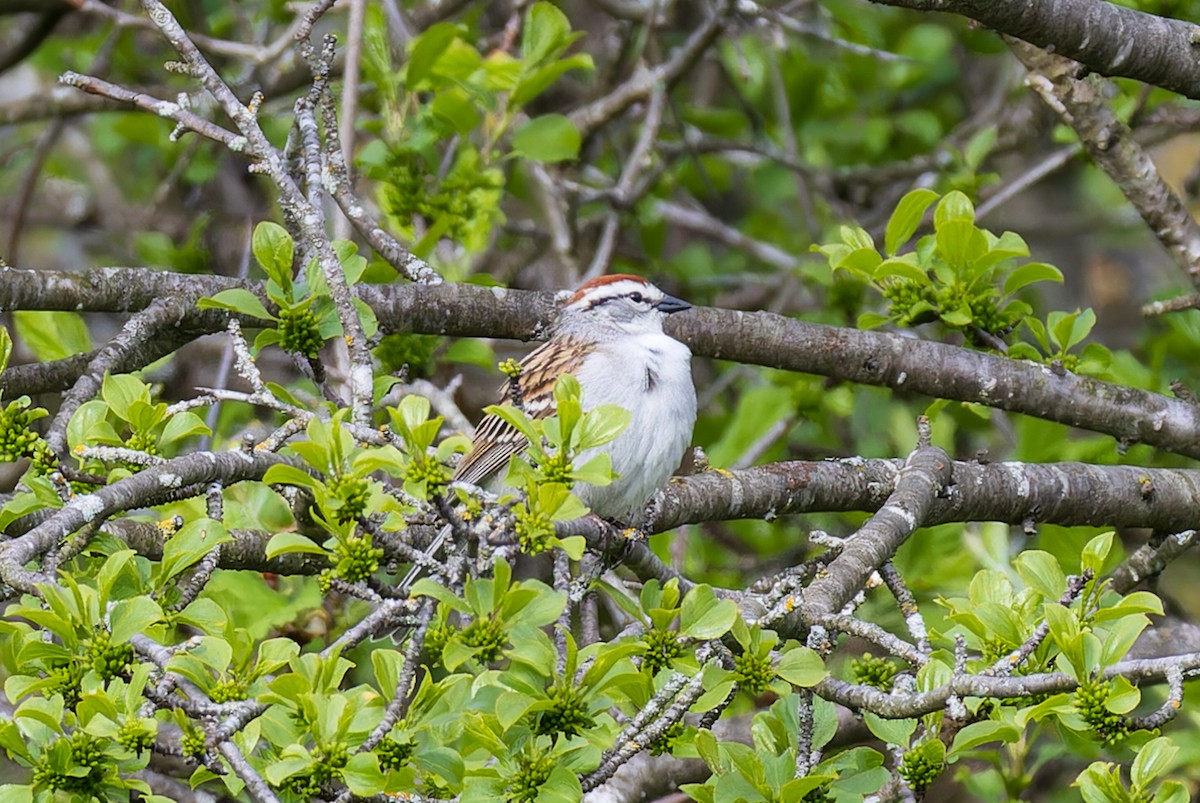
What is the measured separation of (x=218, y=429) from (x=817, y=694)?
95.8 inches

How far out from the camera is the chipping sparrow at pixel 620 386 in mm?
3225

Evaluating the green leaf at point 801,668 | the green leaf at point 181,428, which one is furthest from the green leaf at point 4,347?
the green leaf at point 801,668

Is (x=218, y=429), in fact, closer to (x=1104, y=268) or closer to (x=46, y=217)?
(x=46, y=217)

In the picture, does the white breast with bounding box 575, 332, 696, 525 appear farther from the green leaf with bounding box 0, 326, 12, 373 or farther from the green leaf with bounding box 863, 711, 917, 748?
the green leaf with bounding box 0, 326, 12, 373

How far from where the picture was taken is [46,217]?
6.27 meters

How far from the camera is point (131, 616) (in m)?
2.03

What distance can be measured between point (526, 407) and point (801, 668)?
1665 millimetres

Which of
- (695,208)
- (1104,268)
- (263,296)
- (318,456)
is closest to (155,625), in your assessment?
(318,456)

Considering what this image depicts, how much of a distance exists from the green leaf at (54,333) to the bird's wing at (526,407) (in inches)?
37.8

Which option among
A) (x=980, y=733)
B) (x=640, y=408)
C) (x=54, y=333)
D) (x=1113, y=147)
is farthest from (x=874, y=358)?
(x=54, y=333)

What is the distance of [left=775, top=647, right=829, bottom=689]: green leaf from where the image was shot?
212 cm

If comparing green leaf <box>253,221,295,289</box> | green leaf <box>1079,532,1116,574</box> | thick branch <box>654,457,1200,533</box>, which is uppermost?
green leaf <box>253,221,295,289</box>

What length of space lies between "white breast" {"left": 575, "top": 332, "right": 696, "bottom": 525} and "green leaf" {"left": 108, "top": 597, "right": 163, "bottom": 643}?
1.23 m

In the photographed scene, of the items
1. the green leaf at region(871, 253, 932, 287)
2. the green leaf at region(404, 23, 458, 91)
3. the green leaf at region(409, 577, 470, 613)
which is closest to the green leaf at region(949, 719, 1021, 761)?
the green leaf at region(409, 577, 470, 613)
